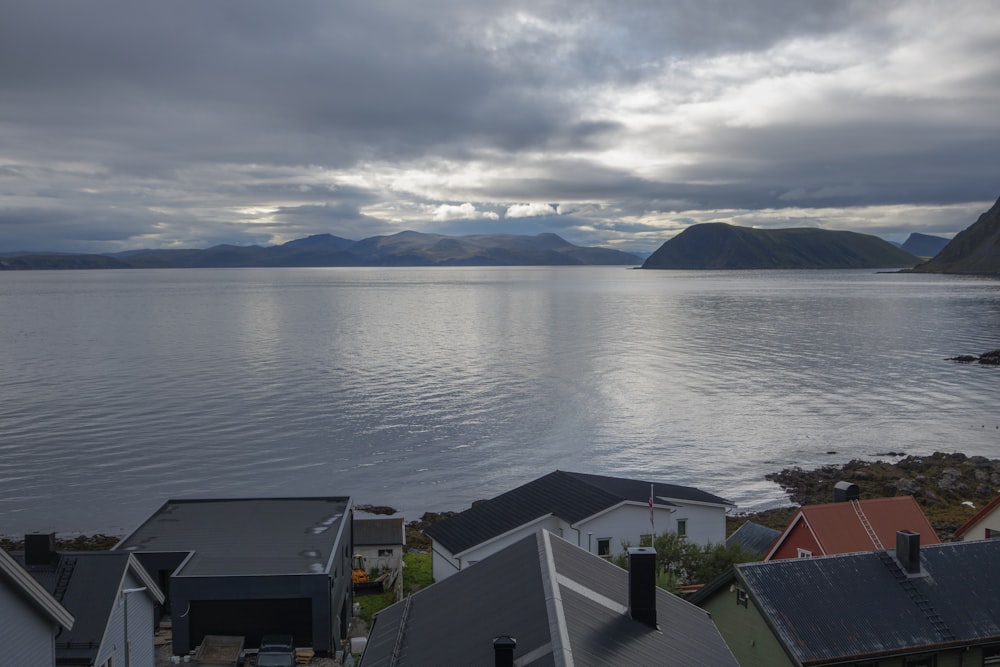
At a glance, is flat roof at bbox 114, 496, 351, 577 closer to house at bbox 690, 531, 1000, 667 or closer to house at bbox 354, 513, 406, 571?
house at bbox 354, 513, 406, 571

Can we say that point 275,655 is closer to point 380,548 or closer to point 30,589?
point 380,548

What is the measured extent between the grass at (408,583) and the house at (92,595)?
11.3 m

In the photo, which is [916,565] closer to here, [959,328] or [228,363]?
[228,363]

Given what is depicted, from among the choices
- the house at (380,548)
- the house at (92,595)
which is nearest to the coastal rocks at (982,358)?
the house at (380,548)

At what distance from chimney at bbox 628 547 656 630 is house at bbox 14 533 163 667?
12.6m

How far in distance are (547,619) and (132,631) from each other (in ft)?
46.4

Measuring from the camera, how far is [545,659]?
11.9 metres

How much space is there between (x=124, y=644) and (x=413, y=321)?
141537mm

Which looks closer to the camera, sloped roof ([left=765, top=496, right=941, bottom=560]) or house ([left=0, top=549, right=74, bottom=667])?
house ([left=0, top=549, right=74, bottom=667])

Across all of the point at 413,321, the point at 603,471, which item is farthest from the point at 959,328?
the point at 603,471

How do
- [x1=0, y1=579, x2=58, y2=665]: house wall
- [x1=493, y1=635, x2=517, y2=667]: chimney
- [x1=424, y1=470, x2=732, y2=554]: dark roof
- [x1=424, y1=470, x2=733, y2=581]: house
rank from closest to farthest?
[x1=493, y1=635, x2=517, y2=667]: chimney → [x1=0, y1=579, x2=58, y2=665]: house wall → [x1=424, y1=470, x2=733, y2=581]: house → [x1=424, y1=470, x2=732, y2=554]: dark roof

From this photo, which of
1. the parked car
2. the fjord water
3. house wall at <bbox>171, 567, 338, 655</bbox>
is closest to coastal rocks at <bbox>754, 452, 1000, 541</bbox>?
the fjord water

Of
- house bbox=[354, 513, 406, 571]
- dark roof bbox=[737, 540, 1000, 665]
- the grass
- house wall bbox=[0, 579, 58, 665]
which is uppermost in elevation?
house wall bbox=[0, 579, 58, 665]

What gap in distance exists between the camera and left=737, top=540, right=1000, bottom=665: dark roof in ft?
63.2
